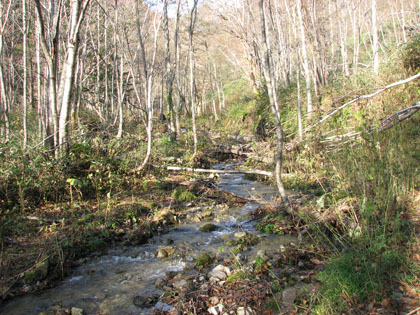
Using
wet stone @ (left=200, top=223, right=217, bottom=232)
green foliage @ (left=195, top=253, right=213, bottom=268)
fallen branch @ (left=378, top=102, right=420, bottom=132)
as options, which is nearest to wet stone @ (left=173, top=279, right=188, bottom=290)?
green foliage @ (left=195, top=253, right=213, bottom=268)

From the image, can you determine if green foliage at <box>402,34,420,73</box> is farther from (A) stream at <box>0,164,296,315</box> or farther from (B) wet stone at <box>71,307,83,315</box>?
(B) wet stone at <box>71,307,83,315</box>

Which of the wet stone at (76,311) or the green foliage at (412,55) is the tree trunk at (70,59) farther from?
the green foliage at (412,55)

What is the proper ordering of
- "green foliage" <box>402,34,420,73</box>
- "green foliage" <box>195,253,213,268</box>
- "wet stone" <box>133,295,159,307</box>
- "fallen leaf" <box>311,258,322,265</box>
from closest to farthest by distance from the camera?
"wet stone" <box>133,295,159,307</box> < "fallen leaf" <box>311,258,322,265</box> < "green foliage" <box>195,253,213,268</box> < "green foliage" <box>402,34,420,73</box>

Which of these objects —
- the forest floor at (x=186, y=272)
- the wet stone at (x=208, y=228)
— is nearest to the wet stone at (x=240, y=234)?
the forest floor at (x=186, y=272)

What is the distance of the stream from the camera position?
3.28 metres

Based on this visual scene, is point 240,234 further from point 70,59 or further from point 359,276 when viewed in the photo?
point 70,59

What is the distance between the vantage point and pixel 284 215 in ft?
16.5

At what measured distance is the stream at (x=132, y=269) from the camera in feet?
10.8

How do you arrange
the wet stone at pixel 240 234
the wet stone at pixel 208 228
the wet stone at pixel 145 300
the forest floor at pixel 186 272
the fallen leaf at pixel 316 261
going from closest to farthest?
the forest floor at pixel 186 272 < the wet stone at pixel 145 300 < the fallen leaf at pixel 316 261 < the wet stone at pixel 240 234 < the wet stone at pixel 208 228

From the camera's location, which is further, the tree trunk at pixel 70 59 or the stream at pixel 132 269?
the tree trunk at pixel 70 59

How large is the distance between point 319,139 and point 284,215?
145 cm

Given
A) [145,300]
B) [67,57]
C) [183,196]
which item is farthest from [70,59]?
[145,300]

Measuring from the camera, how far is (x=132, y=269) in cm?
404

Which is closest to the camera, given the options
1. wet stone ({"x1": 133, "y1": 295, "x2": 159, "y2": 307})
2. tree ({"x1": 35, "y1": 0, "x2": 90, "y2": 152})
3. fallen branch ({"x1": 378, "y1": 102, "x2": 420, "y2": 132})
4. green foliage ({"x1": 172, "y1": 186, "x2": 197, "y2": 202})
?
wet stone ({"x1": 133, "y1": 295, "x2": 159, "y2": 307})
